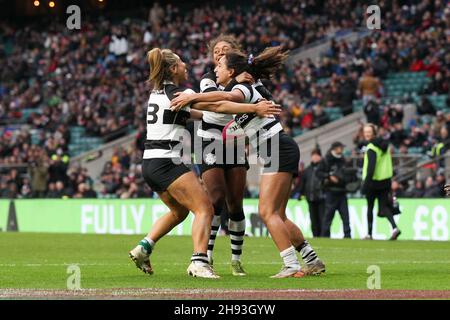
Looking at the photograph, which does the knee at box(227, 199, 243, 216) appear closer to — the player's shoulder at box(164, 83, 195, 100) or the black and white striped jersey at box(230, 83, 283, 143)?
the black and white striped jersey at box(230, 83, 283, 143)

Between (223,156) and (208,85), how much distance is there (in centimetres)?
87

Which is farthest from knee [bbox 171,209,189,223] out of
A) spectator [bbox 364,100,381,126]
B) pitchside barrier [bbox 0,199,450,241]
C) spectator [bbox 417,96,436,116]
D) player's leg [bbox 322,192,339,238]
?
spectator [bbox 417,96,436,116]

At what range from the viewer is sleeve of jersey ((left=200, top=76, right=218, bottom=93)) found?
12039 millimetres

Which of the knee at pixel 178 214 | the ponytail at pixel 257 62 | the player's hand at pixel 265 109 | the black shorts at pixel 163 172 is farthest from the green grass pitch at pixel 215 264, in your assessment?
the ponytail at pixel 257 62

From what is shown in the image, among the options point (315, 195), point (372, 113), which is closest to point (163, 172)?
point (315, 195)

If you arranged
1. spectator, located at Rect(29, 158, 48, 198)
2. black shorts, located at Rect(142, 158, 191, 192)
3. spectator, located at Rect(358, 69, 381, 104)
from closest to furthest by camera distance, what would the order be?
black shorts, located at Rect(142, 158, 191, 192) < spectator, located at Rect(358, 69, 381, 104) < spectator, located at Rect(29, 158, 48, 198)

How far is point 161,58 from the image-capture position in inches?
459

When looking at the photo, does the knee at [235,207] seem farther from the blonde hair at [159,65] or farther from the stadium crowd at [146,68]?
the stadium crowd at [146,68]

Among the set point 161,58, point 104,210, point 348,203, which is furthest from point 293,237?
point 104,210

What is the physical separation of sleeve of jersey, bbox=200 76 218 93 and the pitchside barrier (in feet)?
38.1

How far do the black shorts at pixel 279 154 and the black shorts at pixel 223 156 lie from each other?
2.45 feet

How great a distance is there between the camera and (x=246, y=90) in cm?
1158

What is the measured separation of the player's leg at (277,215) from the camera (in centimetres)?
1148
